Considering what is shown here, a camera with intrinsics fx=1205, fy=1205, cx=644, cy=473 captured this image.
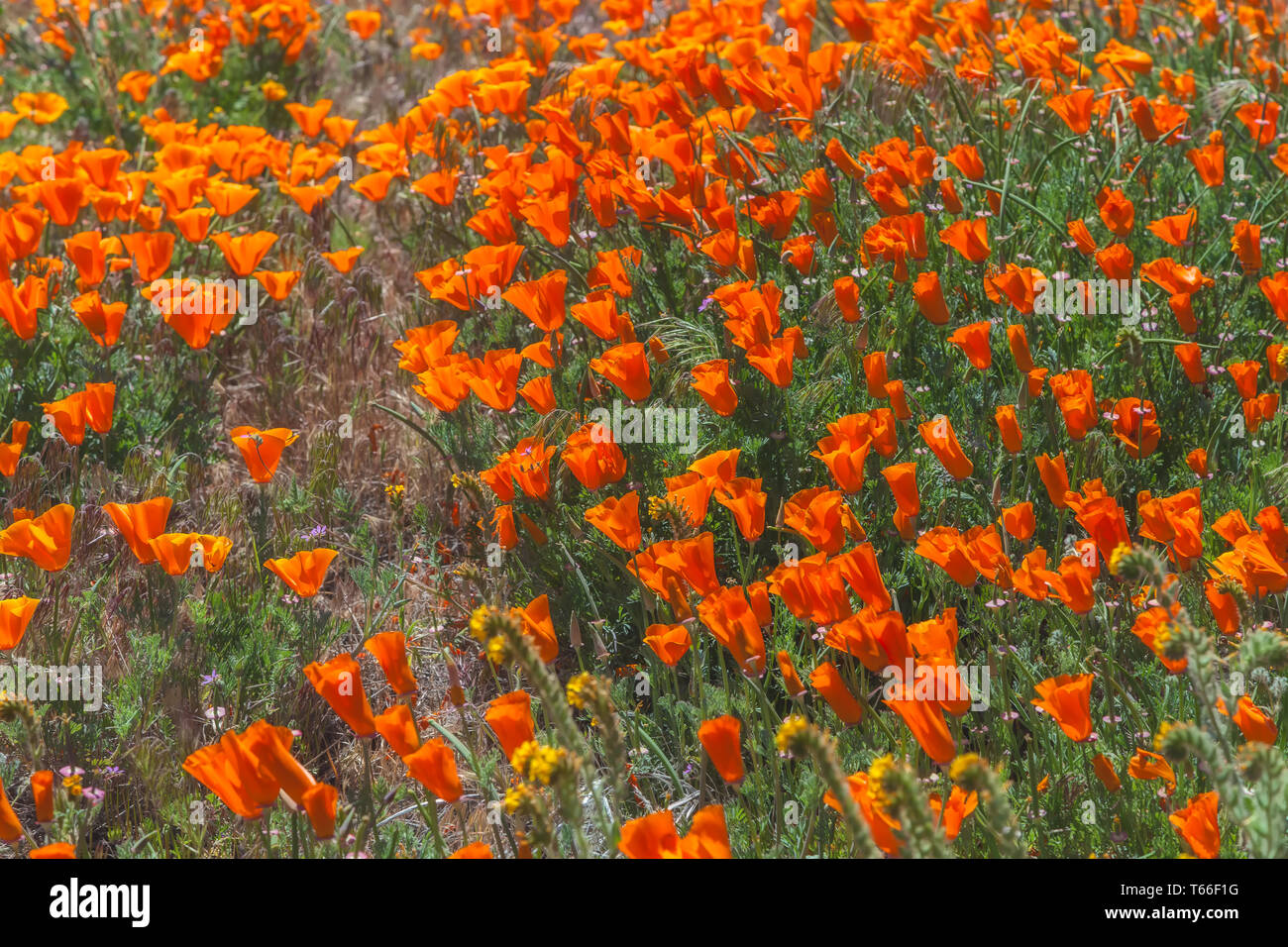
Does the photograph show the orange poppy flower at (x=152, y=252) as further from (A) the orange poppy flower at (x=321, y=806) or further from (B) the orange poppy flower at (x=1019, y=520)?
(B) the orange poppy flower at (x=1019, y=520)

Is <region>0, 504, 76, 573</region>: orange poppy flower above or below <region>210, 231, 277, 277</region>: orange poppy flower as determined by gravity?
below

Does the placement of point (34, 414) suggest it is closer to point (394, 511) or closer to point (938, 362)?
point (394, 511)

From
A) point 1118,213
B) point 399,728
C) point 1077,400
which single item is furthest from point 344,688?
point 1118,213

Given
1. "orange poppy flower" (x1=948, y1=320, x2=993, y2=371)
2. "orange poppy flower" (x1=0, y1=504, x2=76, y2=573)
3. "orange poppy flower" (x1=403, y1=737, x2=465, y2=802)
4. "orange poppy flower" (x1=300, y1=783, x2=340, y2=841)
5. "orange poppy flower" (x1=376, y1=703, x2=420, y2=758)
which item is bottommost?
"orange poppy flower" (x1=300, y1=783, x2=340, y2=841)

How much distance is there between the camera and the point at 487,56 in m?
5.68

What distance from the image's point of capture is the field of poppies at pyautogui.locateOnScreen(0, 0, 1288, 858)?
1.85 m

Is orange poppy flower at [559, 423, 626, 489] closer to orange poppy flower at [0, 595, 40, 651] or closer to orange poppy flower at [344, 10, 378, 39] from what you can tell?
orange poppy flower at [0, 595, 40, 651]

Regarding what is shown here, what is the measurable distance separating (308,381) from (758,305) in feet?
5.75

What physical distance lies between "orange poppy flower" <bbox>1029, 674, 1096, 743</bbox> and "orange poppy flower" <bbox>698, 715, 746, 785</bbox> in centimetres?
45

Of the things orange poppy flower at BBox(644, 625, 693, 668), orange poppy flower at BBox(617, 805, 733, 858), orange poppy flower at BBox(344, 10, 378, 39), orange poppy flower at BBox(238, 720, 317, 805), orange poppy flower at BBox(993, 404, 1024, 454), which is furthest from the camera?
orange poppy flower at BBox(344, 10, 378, 39)

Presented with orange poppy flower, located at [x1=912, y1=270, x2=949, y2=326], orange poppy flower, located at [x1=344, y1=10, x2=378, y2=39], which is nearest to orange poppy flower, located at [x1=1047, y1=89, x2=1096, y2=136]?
orange poppy flower, located at [x1=912, y1=270, x2=949, y2=326]

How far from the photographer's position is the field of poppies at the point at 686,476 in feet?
6.06
